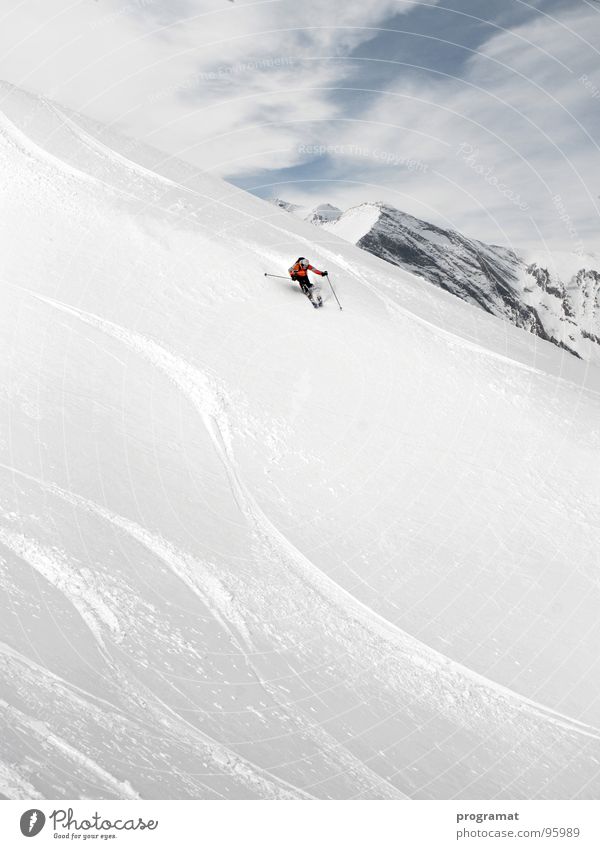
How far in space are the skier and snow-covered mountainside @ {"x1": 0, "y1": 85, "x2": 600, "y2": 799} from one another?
19.0 inches

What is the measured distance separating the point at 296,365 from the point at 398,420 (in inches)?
142

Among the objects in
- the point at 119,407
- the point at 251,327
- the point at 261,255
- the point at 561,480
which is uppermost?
the point at 261,255

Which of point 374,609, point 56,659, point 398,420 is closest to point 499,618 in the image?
point 374,609

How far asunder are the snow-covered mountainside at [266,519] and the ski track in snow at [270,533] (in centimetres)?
7

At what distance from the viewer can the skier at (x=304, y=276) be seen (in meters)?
22.3

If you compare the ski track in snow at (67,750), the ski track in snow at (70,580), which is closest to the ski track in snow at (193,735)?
the ski track in snow at (67,750)

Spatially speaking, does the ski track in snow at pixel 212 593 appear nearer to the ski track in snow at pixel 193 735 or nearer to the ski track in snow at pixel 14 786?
the ski track in snow at pixel 193 735

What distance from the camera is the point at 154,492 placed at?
15.0 metres

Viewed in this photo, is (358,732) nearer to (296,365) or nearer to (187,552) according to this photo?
(187,552)

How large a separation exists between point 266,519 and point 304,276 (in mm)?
9884

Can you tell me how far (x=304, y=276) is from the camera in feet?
73.4

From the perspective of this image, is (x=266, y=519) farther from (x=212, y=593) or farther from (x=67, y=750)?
(x=67, y=750)
